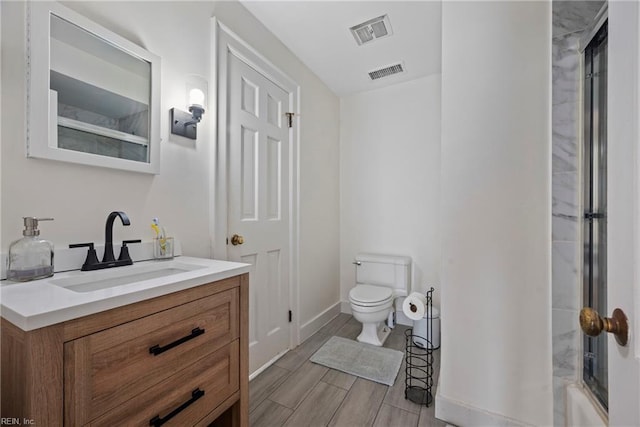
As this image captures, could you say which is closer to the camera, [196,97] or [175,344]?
[175,344]

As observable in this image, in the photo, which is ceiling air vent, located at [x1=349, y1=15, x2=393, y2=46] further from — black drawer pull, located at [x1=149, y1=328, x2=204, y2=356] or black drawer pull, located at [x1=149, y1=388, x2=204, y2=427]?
black drawer pull, located at [x1=149, y1=388, x2=204, y2=427]

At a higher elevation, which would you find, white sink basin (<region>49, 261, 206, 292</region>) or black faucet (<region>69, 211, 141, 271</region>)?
black faucet (<region>69, 211, 141, 271</region>)

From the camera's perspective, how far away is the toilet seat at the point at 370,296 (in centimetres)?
216

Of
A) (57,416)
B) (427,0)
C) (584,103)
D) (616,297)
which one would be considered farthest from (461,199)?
(57,416)

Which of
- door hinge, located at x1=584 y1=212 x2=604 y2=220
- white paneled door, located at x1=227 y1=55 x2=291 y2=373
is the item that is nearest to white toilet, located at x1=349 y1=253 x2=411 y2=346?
white paneled door, located at x1=227 y1=55 x2=291 y2=373

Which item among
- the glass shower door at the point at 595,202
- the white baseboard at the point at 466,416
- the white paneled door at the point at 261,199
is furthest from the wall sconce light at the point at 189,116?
the white baseboard at the point at 466,416

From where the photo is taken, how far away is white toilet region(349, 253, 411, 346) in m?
2.18

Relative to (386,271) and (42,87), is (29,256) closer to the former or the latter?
(42,87)

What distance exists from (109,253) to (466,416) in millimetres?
1832

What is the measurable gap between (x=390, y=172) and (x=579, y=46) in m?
1.71

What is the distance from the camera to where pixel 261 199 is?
6.42 ft

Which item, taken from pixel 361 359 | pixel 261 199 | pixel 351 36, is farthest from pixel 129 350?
pixel 351 36

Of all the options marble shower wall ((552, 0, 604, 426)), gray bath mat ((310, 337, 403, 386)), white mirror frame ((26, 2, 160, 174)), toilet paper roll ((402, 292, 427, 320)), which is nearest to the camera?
white mirror frame ((26, 2, 160, 174))

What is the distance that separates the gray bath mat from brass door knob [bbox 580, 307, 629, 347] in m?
1.47
